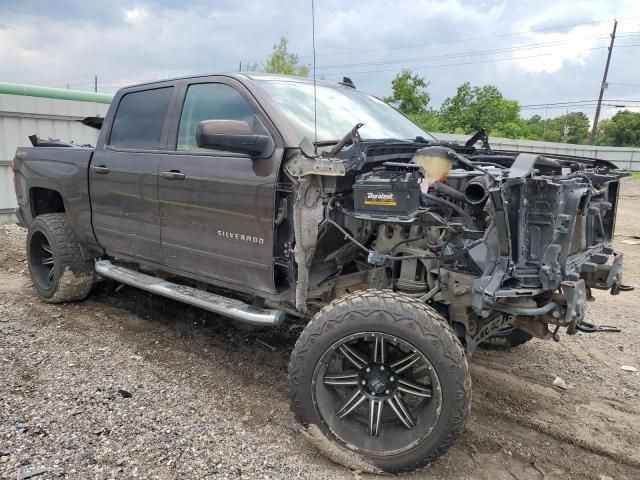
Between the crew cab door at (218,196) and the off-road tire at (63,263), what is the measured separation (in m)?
1.54

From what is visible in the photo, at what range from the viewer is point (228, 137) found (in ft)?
10.2

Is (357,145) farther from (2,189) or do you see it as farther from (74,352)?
(2,189)

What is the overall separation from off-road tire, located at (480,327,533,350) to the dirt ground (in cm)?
8

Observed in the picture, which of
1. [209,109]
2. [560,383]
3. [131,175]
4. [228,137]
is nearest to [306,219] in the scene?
[228,137]

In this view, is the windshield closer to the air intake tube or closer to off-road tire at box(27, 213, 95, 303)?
the air intake tube

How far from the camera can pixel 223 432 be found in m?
3.13

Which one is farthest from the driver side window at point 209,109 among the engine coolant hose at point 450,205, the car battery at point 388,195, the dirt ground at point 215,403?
the dirt ground at point 215,403

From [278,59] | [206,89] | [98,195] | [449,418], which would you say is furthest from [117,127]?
[278,59]

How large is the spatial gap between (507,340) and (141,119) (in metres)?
3.52

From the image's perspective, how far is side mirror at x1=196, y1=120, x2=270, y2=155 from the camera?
3.08m

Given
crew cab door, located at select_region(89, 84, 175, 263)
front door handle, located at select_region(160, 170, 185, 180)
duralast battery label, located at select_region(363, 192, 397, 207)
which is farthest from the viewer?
crew cab door, located at select_region(89, 84, 175, 263)

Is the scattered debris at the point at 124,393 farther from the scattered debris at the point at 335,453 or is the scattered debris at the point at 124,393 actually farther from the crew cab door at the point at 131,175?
the scattered debris at the point at 335,453

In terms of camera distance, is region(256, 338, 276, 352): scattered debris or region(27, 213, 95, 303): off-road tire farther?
region(27, 213, 95, 303): off-road tire

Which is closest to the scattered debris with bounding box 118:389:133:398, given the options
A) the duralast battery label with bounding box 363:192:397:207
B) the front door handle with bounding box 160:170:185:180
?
the front door handle with bounding box 160:170:185:180
